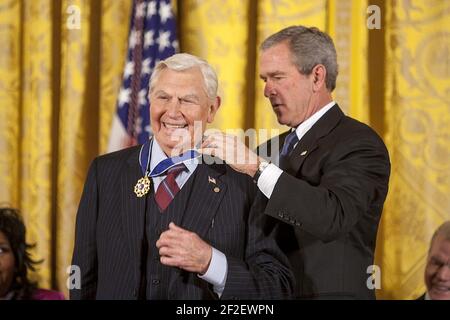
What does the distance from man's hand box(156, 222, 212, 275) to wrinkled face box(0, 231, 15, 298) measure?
117 centimetres

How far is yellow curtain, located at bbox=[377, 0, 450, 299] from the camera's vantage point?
9.93 feet

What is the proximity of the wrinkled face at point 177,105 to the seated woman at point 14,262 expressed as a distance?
1.04 m

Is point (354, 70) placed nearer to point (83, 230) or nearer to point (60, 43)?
point (60, 43)

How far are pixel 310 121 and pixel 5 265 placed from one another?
1.26 metres

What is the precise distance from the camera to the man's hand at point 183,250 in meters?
1.66

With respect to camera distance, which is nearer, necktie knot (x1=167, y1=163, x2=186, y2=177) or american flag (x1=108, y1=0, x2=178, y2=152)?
necktie knot (x1=167, y1=163, x2=186, y2=177)

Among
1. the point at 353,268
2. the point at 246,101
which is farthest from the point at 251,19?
the point at 353,268

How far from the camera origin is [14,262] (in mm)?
2715

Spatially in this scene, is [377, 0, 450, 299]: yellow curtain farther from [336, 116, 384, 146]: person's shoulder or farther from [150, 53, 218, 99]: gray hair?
[150, 53, 218, 99]: gray hair

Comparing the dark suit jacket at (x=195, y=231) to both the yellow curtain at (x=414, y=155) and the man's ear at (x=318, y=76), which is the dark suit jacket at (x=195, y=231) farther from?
the yellow curtain at (x=414, y=155)

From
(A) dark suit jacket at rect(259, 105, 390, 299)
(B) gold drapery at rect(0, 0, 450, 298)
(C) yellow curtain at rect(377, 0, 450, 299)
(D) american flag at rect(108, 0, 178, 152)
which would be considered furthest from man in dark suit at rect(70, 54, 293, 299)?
(C) yellow curtain at rect(377, 0, 450, 299)
